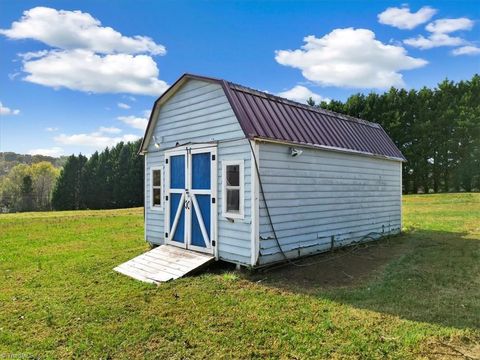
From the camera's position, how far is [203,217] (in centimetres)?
716

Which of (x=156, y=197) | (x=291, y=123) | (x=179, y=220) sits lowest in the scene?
(x=179, y=220)

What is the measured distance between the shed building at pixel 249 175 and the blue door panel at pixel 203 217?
2 cm

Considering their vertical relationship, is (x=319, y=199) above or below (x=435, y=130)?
below

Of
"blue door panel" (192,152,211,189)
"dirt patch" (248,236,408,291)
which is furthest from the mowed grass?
"blue door panel" (192,152,211,189)

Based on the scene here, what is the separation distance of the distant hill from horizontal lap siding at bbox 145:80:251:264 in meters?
81.7

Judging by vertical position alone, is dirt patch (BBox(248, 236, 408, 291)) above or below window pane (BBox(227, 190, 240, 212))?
below

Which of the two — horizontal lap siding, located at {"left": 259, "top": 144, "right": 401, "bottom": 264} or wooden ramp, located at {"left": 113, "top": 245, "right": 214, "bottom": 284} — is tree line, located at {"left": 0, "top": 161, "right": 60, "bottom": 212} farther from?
horizontal lap siding, located at {"left": 259, "top": 144, "right": 401, "bottom": 264}

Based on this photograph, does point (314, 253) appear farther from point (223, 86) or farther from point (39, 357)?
point (39, 357)

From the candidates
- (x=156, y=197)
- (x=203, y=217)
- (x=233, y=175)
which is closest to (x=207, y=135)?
(x=233, y=175)

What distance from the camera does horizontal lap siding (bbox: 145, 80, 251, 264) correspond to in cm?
642

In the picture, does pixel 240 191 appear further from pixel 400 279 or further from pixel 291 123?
pixel 400 279

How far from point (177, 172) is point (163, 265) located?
7.36 feet

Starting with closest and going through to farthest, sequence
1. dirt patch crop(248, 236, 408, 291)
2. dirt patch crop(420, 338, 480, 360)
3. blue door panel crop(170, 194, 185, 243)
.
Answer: dirt patch crop(420, 338, 480, 360)
dirt patch crop(248, 236, 408, 291)
blue door panel crop(170, 194, 185, 243)

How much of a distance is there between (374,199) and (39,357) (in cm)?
887
